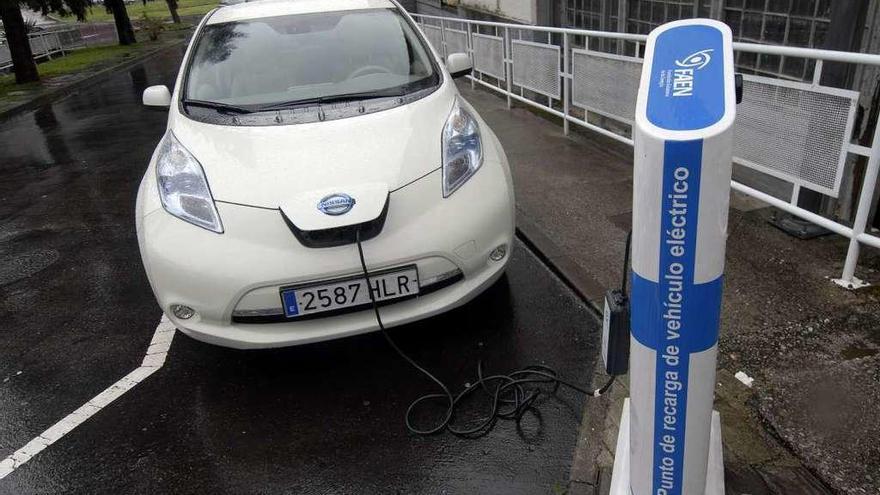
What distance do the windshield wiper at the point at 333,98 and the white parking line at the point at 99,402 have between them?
1.40m

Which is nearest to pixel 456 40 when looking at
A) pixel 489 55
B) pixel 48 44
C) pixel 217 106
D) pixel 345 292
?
pixel 489 55

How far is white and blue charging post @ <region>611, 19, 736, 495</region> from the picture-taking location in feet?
4.43

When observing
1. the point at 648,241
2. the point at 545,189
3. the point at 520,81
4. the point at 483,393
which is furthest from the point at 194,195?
the point at 520,81

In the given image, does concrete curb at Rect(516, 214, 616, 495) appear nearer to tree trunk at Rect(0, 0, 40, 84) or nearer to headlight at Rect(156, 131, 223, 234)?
headlight at Rect(156, 131, 223, 234)

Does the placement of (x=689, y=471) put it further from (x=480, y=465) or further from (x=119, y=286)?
(x=119, y=286)

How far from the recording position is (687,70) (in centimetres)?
143

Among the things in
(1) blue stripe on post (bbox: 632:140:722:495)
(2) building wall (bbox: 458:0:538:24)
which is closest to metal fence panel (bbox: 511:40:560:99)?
(2) building wall (bbox: 458:0:538:24)

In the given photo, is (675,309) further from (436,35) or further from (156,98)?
(436,35)

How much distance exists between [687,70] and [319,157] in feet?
6.34

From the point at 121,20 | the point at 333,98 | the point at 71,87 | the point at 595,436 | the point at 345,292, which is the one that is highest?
the point at 333,98

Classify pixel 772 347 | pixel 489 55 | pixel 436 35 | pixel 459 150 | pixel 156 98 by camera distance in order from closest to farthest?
pixel 772 347 → pixel 459 150 → pixel 156 98 → pixel 489 55 → pixel 436 35

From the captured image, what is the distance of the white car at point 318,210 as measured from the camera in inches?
105

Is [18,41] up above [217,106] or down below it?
below

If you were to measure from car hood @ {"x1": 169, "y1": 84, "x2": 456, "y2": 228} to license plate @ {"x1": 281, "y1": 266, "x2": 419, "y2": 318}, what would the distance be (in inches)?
10.6
